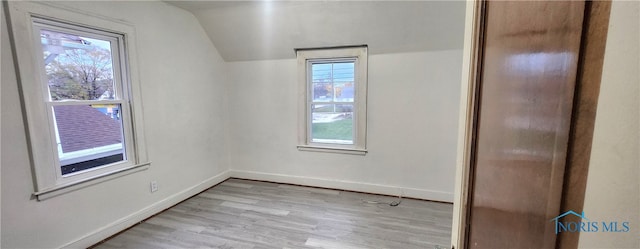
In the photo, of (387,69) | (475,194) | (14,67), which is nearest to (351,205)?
(387,69)

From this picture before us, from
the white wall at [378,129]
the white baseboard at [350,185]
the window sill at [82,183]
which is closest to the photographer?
the window sill at [82,183]

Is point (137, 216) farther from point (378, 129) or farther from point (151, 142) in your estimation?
point (378, 129)

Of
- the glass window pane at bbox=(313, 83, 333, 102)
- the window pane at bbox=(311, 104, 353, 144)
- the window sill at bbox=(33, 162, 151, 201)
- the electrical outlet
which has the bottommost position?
the electrical outlet

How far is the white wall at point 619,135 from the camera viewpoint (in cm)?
30

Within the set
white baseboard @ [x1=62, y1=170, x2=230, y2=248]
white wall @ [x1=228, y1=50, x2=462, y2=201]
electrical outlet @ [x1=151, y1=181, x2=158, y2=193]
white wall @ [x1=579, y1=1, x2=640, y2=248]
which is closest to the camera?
white wall @ [x1=579, y1=1, x2=640, y2=248]

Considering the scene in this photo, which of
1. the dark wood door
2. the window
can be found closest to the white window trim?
the window

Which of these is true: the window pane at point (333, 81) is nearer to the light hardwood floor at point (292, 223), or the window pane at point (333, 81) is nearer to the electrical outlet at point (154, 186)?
the light hardwood floor at point (292, 223)

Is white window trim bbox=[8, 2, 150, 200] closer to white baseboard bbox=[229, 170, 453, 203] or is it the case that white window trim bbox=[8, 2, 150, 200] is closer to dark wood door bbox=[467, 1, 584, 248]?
white baseboard bbox=[229, 170, 453, 203]

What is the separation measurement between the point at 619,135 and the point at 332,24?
2847 mm

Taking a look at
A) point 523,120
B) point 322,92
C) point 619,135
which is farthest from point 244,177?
point 619,135

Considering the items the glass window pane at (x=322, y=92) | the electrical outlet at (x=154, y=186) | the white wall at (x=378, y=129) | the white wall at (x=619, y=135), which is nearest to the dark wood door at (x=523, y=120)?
the white wall at (x=619, y=135)

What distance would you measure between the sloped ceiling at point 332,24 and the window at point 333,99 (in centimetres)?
17

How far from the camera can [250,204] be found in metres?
3.04

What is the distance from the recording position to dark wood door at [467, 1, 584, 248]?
0.39 metres
